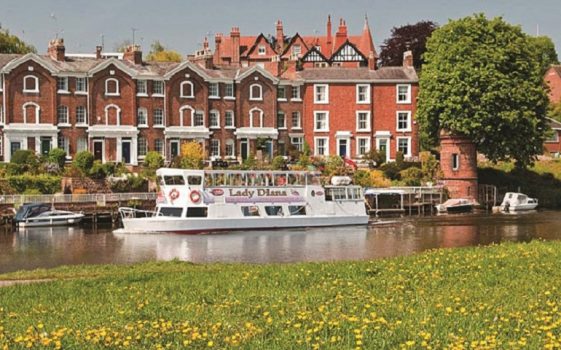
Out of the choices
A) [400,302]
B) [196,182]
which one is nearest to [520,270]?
[400,302]

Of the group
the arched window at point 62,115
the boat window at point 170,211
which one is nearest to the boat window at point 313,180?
the boat window at point 170,211

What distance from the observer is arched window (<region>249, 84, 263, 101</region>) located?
7700cm

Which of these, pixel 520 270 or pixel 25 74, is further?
pixel 25 74

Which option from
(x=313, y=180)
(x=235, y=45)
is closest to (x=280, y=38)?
(x=235, y=45)

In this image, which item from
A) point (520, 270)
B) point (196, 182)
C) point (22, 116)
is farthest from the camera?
point (22, 116)

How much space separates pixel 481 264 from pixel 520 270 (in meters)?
1.42

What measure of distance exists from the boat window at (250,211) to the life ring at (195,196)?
3.43m

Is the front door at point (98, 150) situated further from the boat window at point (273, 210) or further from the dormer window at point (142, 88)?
the boat window at point (273, 210)

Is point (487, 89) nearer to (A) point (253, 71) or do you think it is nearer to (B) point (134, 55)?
(A) point (253, 71)

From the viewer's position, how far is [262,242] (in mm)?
46188

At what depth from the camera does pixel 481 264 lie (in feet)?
75.3

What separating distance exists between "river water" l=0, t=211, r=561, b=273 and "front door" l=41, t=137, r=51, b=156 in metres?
15.3

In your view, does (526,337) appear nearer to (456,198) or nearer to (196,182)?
(196,182)

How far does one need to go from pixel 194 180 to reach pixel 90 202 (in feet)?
34.2
